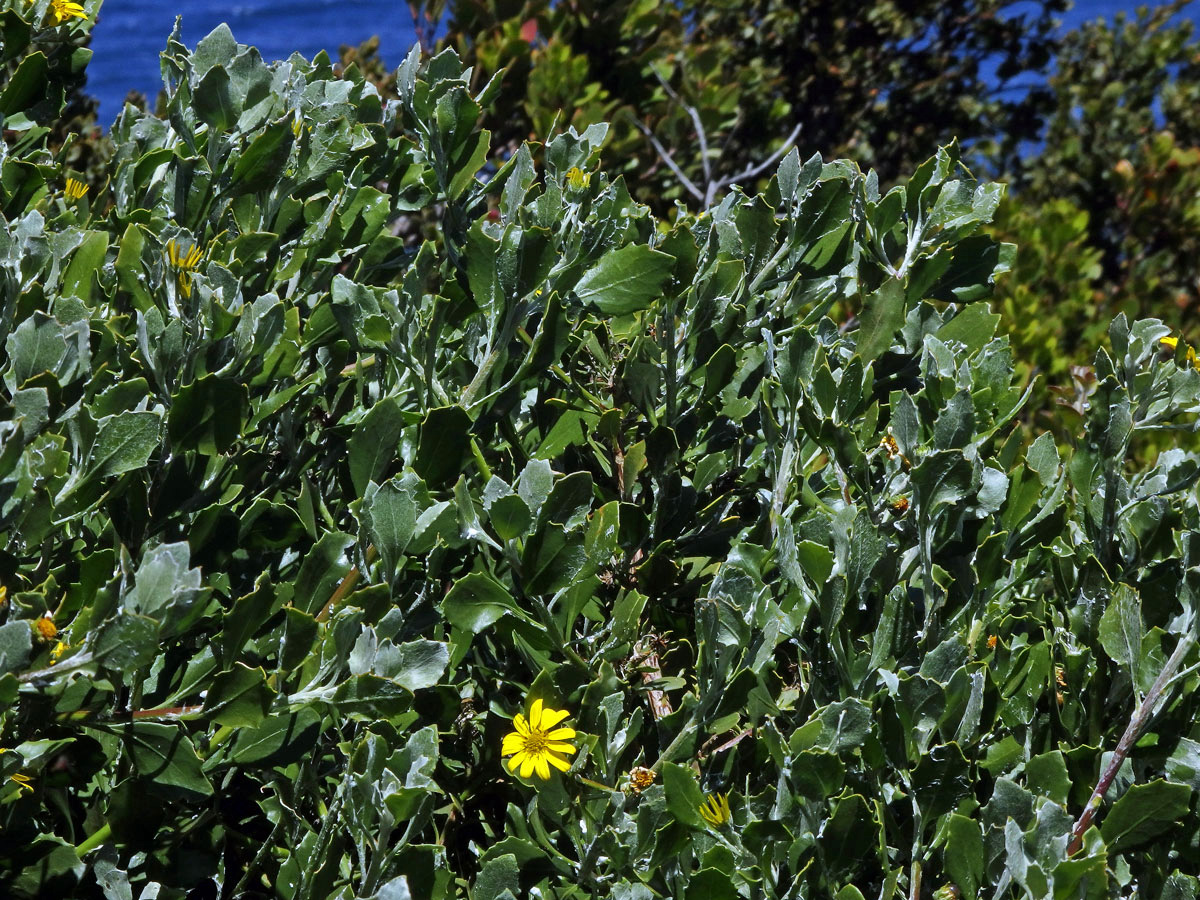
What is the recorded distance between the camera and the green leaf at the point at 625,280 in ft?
5.80

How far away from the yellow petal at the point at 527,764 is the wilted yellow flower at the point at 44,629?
55 cm

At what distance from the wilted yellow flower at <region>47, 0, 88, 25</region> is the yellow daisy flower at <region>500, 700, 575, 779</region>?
67.6 inches

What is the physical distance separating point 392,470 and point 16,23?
113 centimetres

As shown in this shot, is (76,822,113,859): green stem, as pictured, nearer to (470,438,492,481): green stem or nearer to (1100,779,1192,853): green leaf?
(470,438,492,481): green stem

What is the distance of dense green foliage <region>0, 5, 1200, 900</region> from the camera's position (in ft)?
4.54

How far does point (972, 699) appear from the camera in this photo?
143cm

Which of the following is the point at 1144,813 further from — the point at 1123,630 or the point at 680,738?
the point at 680,738

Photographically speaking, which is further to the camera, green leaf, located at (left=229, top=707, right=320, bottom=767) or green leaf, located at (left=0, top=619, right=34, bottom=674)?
green leaf, located at (left=229, top=707, right=320, bottom=767)

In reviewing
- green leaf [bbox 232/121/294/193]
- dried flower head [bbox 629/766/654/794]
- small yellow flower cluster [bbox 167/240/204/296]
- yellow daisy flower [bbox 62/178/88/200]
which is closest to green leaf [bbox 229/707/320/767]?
dried flower head [bbox 629/766/654/794]

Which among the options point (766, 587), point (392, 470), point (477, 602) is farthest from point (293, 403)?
point (766, 587)

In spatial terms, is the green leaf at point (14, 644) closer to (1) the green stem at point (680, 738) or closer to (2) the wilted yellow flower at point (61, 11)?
(1) the green stem at point (680, 738)

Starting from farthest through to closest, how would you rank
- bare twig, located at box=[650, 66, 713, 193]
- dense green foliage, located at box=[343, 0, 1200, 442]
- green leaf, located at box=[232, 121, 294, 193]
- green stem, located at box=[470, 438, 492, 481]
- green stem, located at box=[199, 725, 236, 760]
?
Answer: dense green foliage, located at box=[343, 0, 1200, 442]
bare twig, located at box=[650, 66, 713, 193]
green leaf, located at box=[232, 121, 294, 193]
green stem, located at box=[470, 438, 492, 481]
green stem, located at box=[199, 725, 236, 760]

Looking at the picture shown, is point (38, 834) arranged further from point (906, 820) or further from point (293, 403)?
point (906, 820)

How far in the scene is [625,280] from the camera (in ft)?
5.89
